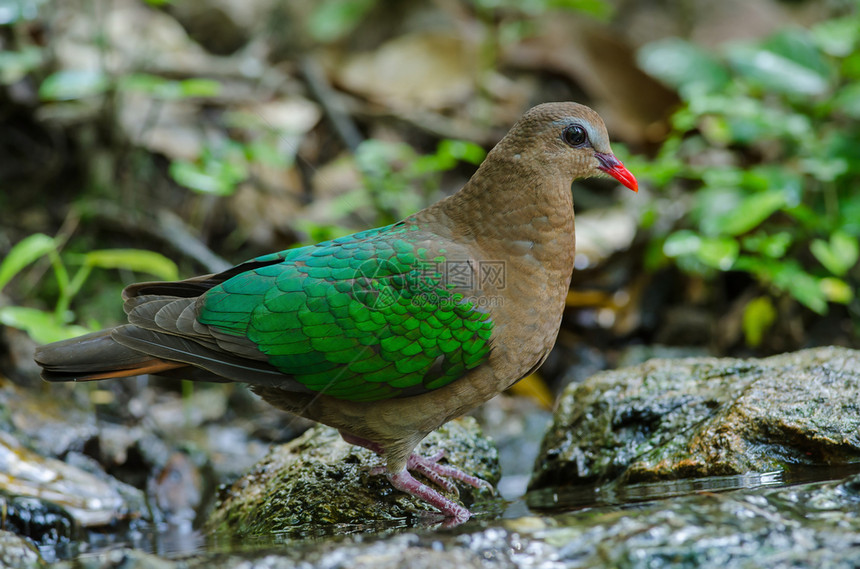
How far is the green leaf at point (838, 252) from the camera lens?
5637 millimetres

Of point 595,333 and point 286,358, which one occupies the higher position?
point 286,358

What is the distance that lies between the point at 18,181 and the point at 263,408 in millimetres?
3472

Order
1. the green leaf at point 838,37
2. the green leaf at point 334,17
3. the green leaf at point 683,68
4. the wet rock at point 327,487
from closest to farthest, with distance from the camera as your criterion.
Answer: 1. the wet rock at point 327,487
2. the green leaf at point 838,37
3. the green leaf at point 683,68
4. the green leaf at point 334,17

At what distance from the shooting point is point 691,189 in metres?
8.25

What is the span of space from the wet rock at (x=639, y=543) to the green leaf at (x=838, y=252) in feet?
11.9

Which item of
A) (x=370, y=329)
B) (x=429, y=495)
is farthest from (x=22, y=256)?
(x=429, y=495)

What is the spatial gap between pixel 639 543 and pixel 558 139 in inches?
78.2

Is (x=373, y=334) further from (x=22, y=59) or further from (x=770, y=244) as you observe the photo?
(x=22, y=59)

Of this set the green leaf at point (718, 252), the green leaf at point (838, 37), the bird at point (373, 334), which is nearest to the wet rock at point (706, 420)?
the bird at point (373, 334)

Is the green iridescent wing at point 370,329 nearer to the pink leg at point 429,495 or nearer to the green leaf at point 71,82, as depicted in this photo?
the pink leg at point 429,495

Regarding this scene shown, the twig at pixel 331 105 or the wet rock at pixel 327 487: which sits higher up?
the twig at pixel 331 105

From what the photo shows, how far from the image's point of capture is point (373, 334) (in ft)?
10.7

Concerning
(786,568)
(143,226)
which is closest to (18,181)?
(143,226)

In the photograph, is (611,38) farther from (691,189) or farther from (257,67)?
(257,67)
